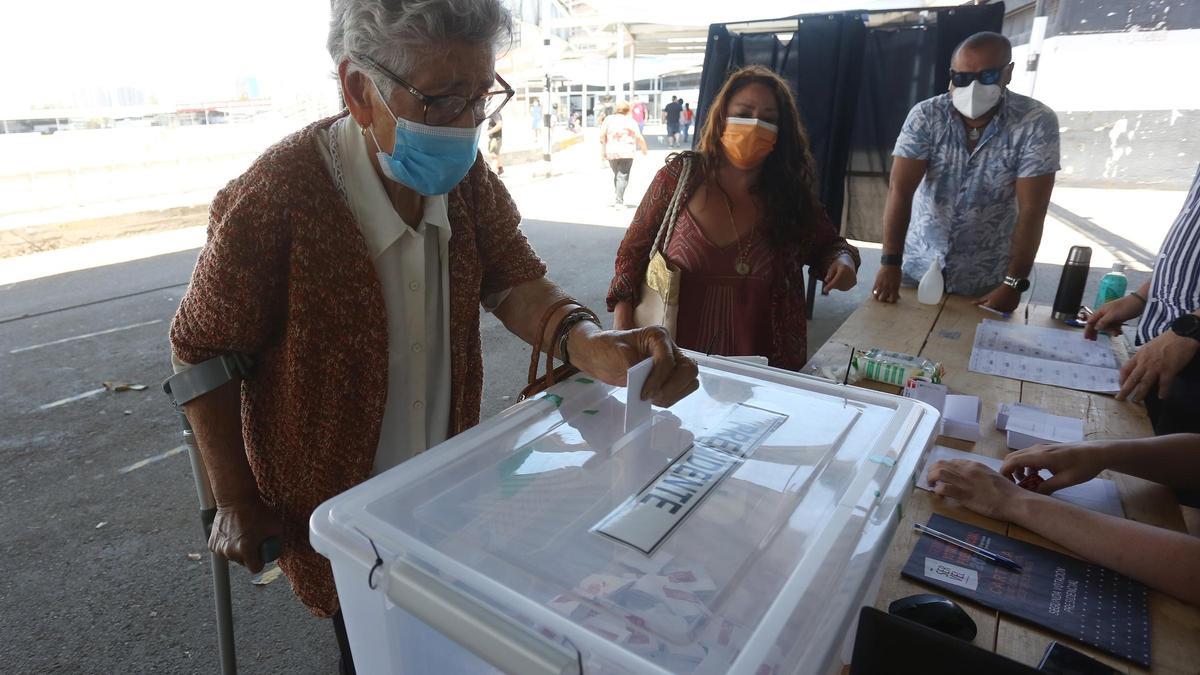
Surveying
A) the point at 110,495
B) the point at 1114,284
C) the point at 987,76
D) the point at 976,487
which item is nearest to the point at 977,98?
the point at 987,76

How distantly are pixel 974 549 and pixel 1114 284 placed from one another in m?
1.79

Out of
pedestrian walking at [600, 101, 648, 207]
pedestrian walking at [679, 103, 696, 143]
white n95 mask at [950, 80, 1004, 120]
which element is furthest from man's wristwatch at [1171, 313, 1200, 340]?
pedestrian walking at [679, 103, 696, 143]

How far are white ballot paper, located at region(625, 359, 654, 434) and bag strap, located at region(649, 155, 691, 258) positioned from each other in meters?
1.26

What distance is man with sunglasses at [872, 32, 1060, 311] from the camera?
2316 mm

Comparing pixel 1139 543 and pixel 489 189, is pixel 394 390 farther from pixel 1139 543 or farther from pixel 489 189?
pixel 1139 543

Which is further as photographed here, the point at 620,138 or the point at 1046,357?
the point at 620,138

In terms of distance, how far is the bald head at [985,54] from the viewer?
7.55 feet

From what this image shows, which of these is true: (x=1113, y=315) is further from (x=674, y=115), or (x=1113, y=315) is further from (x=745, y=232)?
(x=674, y=115)

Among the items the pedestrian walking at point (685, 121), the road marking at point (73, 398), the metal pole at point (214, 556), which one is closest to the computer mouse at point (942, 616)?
the metal pole at point (214, 556)

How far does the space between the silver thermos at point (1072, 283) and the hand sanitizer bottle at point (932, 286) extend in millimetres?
363

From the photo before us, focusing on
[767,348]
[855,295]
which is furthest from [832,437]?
→ [855,295]

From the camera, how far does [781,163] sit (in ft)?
6.95

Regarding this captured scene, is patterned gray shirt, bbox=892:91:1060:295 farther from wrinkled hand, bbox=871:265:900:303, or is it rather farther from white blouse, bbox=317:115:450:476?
white blouse, bbox=317:115:450:476

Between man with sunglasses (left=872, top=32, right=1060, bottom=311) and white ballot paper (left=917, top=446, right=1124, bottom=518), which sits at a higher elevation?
man with sunglasses (left=872, top=32, right=1060, bottom=311)
